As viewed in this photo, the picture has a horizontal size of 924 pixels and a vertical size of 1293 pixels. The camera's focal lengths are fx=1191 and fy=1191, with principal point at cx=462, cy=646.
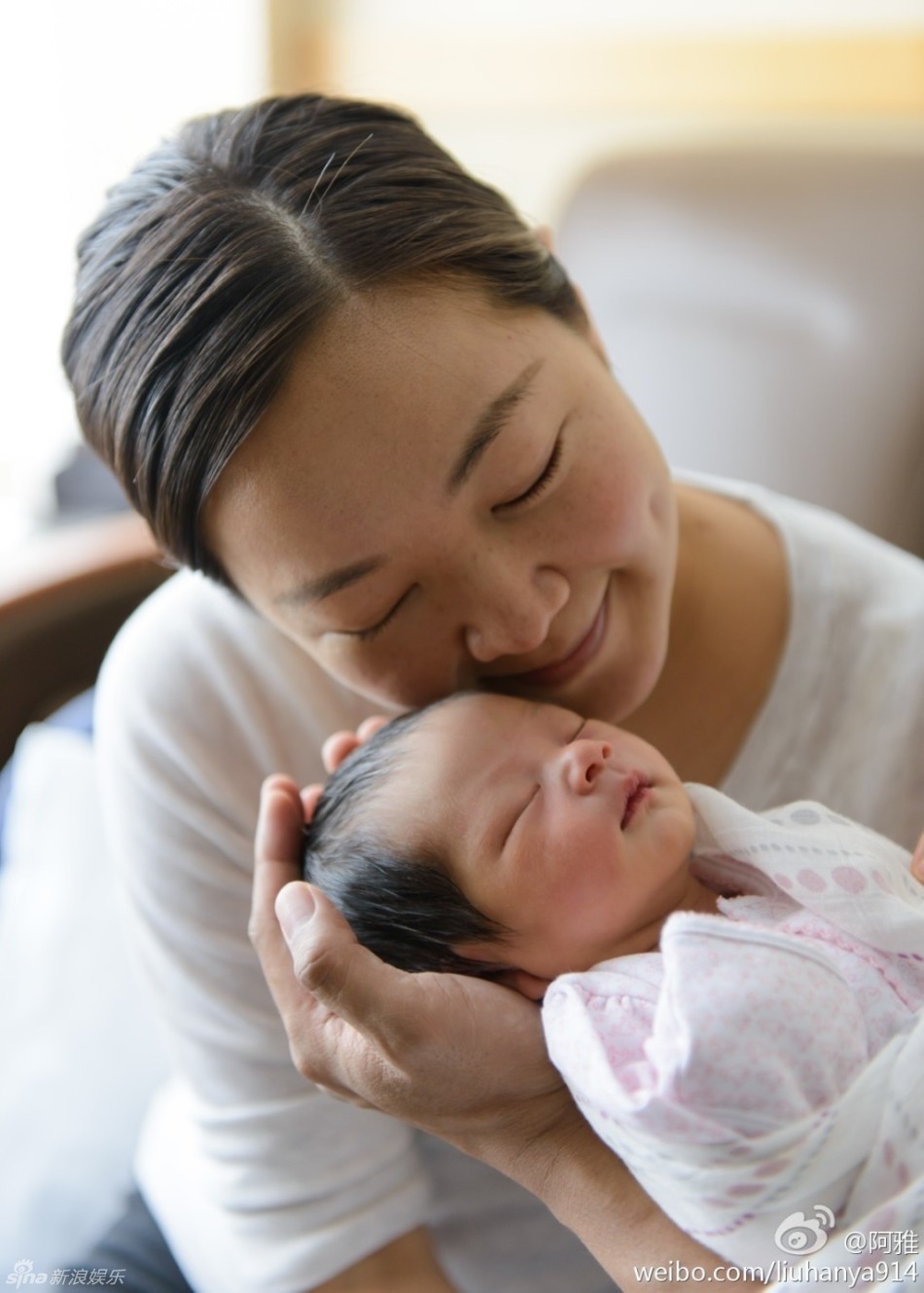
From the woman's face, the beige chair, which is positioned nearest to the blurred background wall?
the beige chair

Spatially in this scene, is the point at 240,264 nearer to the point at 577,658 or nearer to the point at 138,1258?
the point at 577,658

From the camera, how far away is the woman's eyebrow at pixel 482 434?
2.76ft

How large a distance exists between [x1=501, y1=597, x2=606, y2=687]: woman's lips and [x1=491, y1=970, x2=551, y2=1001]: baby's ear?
0.23 metres

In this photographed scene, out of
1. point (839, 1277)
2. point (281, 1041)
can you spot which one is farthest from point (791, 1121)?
point (281, 1041)

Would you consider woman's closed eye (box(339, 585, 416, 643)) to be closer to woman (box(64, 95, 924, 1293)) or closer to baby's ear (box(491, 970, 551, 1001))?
woman (box(64, 95, 924, 1293))

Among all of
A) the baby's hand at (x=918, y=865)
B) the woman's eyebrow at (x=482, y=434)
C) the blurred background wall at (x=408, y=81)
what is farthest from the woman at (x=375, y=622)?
the blurred background wall at (x=408, y=81)

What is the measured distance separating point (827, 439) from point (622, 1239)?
43.3 inches

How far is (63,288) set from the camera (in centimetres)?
236

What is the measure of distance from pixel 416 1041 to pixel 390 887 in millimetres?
122

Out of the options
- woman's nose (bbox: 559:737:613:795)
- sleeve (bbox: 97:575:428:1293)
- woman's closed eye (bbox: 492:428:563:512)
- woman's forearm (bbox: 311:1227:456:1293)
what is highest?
woman's closed eye (bbox: 492:428:563:512)

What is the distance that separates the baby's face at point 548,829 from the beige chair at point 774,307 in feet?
2.77

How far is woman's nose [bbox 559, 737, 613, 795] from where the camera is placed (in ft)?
2.84
